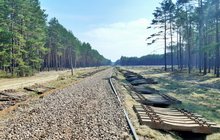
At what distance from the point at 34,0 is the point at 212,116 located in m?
51.0

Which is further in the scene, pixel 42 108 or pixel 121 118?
pixel 42 108

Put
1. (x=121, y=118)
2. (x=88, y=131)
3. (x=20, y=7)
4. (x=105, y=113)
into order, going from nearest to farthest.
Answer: (x=88, y=131), (x=121, y=118), (x=105, y=113), (x=20, y=7)

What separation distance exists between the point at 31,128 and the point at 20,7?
38.9 m

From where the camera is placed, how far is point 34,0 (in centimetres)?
5616

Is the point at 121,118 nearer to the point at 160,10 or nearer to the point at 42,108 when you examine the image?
the point at 42,108

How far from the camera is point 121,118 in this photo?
1052 centimetres

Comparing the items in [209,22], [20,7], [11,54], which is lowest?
[11,54]

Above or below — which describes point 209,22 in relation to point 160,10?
below

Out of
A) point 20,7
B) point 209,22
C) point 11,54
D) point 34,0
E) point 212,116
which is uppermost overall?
point 34,0

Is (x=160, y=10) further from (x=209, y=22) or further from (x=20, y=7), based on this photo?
(x=20, y=7)

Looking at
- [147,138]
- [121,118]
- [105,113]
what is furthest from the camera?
[105,113]

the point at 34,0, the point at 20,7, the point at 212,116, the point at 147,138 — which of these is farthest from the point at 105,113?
the point at 34,0

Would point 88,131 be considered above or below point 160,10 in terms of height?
below

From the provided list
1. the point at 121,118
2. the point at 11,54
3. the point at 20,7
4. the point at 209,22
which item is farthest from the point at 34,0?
the point at 121,118
